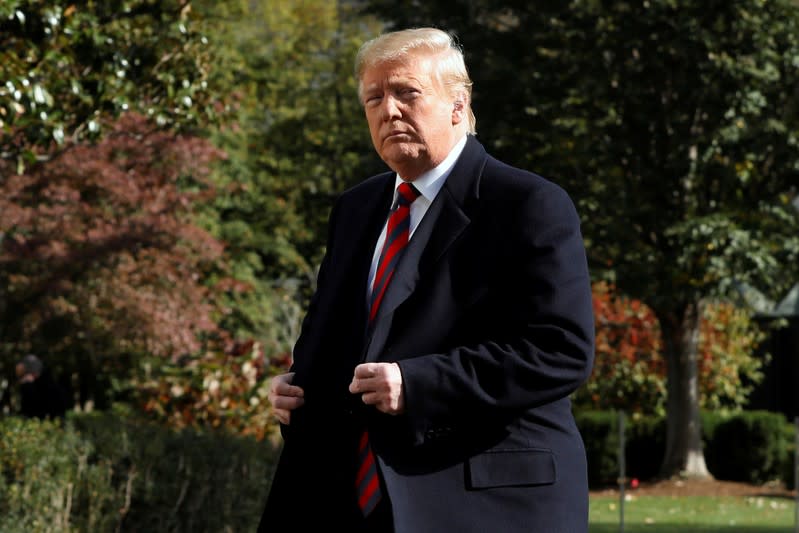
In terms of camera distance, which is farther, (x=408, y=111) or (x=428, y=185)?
(x=428, y=185)

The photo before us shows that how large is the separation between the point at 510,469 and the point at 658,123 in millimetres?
16820

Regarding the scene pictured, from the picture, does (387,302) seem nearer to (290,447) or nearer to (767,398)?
(290,447)

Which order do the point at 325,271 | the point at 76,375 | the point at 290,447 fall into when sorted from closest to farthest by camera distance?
the point at 290,447 → the point at 325,271 → the point at 76,375

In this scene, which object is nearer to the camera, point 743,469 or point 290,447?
point 290,447

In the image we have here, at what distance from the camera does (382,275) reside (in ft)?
9.49

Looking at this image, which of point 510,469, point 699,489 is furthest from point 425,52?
point 699,489

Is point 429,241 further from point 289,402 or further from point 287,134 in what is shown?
point 287,134

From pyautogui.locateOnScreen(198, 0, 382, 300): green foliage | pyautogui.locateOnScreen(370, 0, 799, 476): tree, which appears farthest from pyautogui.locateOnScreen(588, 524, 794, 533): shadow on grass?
pyautogui.locateOnScreen(198, 0, 382, 300): green foliage

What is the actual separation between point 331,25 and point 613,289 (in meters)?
20.6

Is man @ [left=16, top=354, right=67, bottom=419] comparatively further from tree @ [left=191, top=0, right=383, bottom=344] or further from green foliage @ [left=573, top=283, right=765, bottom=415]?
green foliage @ [left=573, top=283, right=765, bottom=415]

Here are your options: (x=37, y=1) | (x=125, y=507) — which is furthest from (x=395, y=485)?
(x=37, y=1)

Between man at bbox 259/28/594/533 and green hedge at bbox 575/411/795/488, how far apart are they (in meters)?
19.1

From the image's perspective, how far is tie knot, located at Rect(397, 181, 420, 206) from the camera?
2.97m

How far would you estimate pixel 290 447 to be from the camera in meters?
2.96
